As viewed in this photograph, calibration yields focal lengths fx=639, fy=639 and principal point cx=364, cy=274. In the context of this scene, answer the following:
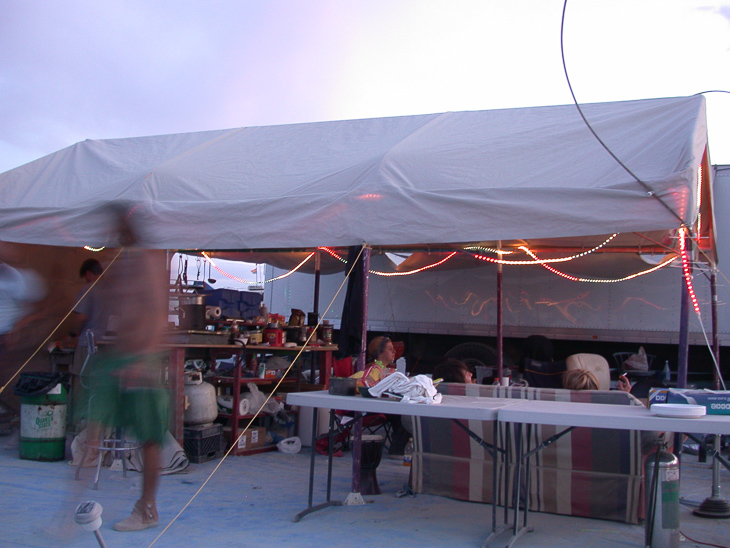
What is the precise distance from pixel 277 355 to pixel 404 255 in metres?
2.32

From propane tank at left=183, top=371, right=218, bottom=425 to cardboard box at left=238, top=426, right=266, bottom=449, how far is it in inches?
17.7

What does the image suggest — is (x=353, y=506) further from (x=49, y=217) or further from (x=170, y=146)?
(x=170, y=146)

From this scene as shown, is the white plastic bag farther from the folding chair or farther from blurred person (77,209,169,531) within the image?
blurred person (77,209,169,531)

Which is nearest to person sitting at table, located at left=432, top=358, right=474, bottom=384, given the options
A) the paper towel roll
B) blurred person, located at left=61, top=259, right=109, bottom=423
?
the paper towel roll

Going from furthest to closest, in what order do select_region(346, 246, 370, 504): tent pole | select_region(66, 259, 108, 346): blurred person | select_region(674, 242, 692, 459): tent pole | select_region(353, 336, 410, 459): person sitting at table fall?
select_region(66, 259, 108, 346): blurred person, select_region(353, 336, 410, 459): person sitting at table, select_region(346, 246, 370, 504): tent pole, select_region(674, 242, 692, 459): tent pole

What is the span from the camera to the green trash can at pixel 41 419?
5.96m

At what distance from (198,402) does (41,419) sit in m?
1.43

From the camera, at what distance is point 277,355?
306 inches

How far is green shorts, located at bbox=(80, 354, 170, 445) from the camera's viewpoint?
349 cm

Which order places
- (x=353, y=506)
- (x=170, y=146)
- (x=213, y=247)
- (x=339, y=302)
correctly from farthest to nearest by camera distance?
1. (x=339, y=302)
2. (x=170, y=146)
3. (x=213, y=247)
4. (x=353, y=506)

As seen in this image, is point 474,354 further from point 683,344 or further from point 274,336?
point 683,344

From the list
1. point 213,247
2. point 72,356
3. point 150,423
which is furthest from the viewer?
point 72,356

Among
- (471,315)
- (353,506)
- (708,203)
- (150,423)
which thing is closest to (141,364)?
(150,423)

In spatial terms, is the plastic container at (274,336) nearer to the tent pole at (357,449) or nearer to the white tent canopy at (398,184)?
the white tent canopy at (398,184)
